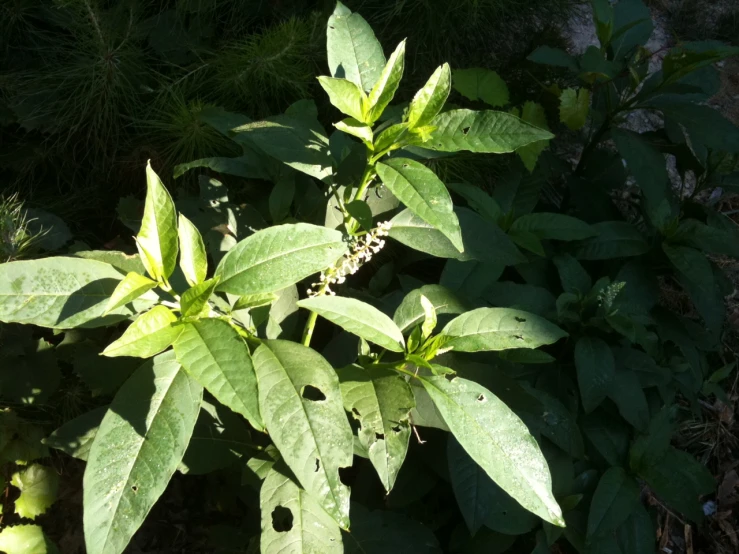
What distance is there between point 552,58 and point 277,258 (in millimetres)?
1534

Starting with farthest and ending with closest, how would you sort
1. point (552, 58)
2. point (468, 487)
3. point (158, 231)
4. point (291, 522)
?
1. point (552, 58)
2. point (468, 487)
3. point (291, 522)
4. point (158, 231)

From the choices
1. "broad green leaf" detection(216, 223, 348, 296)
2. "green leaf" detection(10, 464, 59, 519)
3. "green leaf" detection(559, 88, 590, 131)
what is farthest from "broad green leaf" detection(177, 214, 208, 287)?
"green leaf" detection(559, 88, 590, 131)

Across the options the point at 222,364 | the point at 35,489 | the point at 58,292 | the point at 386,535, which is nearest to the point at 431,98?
the point at 222,364

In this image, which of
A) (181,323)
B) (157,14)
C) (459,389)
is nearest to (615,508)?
(459,389)

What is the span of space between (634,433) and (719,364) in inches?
44.4

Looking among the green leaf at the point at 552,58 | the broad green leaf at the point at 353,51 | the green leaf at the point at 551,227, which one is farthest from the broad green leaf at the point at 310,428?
the green leaf at the point at 552,58

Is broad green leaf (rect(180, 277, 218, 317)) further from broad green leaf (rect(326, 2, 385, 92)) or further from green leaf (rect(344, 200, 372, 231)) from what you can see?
broad green leaf (rect(326, 2, 385, 92))

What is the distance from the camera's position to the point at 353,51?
138 cm

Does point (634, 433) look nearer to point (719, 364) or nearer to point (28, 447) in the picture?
point (719, 364)

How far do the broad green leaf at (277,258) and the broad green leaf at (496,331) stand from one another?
29 cm

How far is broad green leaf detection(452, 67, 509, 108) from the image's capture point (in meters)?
2.21

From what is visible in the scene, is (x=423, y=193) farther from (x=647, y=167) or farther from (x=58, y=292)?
(x=647, y=167)

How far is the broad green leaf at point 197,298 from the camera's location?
107 cm

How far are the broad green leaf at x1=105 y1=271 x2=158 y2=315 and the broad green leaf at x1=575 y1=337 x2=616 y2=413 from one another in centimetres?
122
